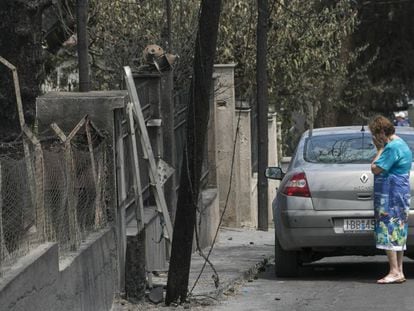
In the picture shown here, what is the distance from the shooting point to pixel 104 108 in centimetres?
876

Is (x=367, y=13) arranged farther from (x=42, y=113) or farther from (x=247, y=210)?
(x=42, y=113)

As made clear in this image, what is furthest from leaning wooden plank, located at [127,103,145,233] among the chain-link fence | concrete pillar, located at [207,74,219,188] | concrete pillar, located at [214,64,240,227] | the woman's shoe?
concrete pillar, located at [214,64,240,227]

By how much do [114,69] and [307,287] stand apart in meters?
8.89

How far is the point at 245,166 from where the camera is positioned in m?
19.2

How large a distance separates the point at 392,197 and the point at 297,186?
99 centimetres

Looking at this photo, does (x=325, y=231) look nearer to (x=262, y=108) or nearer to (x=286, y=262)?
(x=286, y=262)

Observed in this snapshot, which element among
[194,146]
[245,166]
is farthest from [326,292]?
[245,166]

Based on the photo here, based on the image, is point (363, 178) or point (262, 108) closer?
point (363, 178)

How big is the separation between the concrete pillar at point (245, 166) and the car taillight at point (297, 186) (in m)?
8.35

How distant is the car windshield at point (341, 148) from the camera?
10.9m

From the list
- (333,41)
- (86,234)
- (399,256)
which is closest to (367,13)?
(333,41)

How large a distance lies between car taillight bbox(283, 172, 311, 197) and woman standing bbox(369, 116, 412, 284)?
0.72 m

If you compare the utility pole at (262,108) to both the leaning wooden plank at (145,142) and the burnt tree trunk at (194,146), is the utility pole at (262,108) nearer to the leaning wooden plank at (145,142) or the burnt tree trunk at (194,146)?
the leaning wooden plank at (145,142)

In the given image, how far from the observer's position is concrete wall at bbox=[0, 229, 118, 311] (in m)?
5.62
